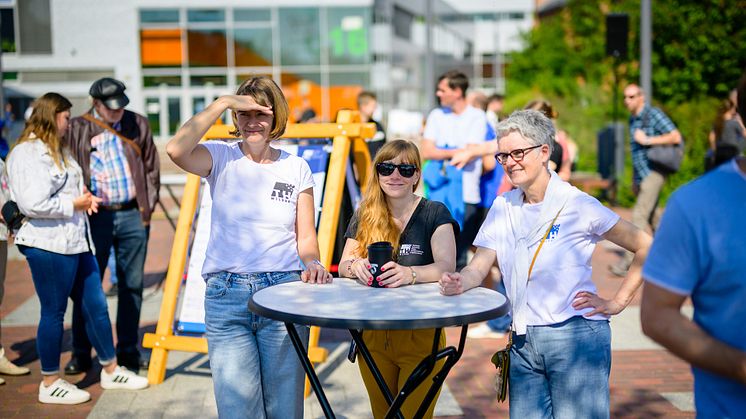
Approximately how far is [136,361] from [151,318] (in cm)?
188

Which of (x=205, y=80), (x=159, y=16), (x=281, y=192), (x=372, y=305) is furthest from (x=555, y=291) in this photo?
(x=159, y=16)

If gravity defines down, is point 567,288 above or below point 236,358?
above

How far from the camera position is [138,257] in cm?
596

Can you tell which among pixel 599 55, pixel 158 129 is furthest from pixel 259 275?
pixel 158 129

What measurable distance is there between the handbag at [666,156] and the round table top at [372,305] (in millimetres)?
6189

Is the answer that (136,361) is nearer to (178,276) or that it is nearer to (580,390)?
(178,276)

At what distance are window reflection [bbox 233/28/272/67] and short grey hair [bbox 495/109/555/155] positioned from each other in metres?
30.9

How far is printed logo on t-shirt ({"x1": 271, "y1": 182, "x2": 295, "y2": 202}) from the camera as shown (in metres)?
3.70

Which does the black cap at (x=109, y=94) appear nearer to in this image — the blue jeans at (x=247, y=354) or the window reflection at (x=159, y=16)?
the blue jeans at (x=247, y=354)

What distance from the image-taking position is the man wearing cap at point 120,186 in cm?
578

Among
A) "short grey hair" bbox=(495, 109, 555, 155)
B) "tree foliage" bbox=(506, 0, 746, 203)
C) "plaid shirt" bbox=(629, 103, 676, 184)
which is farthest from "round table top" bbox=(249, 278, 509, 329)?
"tree foliage" bbox=(506, 0, 746, 203)

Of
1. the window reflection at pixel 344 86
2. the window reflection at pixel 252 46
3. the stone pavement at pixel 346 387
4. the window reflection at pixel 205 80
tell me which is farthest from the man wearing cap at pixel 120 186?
the window reflection at pixel 252 46

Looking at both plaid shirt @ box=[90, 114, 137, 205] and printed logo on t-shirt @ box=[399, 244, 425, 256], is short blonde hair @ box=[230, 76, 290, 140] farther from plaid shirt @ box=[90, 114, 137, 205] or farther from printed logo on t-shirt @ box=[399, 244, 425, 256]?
plaid shirt @ box=[90, 114, 137, 205]

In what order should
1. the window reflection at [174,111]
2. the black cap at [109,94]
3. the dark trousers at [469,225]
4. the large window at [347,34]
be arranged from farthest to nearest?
the large window at [347,34]
the window reflection at [174,111]
the dark trousers at [469,225]
the black cap at [109,94]
